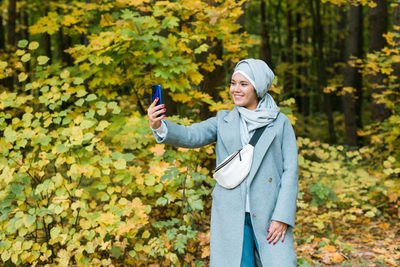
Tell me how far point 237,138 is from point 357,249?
10.4 feet

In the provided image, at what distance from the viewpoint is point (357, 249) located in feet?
14.6

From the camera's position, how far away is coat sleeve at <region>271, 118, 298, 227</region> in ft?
7.23

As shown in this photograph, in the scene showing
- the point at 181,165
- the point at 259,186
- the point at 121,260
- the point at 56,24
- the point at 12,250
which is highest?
the point at 56,24

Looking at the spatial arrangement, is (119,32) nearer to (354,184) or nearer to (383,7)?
(354,184)

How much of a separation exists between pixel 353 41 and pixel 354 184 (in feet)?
18.7

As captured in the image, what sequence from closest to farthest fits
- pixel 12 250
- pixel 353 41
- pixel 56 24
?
1. pixel 12 250
2. pixel 56 24
3. pixel 353 41

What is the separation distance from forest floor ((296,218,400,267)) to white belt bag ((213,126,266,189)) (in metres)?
1.95

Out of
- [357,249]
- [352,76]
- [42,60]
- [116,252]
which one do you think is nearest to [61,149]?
[42,60]

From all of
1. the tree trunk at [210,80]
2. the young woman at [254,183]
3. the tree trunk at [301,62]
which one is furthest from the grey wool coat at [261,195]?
the tree trunk at [301,62]

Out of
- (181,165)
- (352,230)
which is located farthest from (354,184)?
(181,165)

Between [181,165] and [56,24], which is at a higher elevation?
[56,24]

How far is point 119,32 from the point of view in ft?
12.9

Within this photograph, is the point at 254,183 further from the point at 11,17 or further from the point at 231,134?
the point at 11,17

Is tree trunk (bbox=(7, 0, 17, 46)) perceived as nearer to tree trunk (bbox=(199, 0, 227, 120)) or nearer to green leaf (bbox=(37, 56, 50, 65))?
green leaf (bbox=(37, 56, 50, 65))
